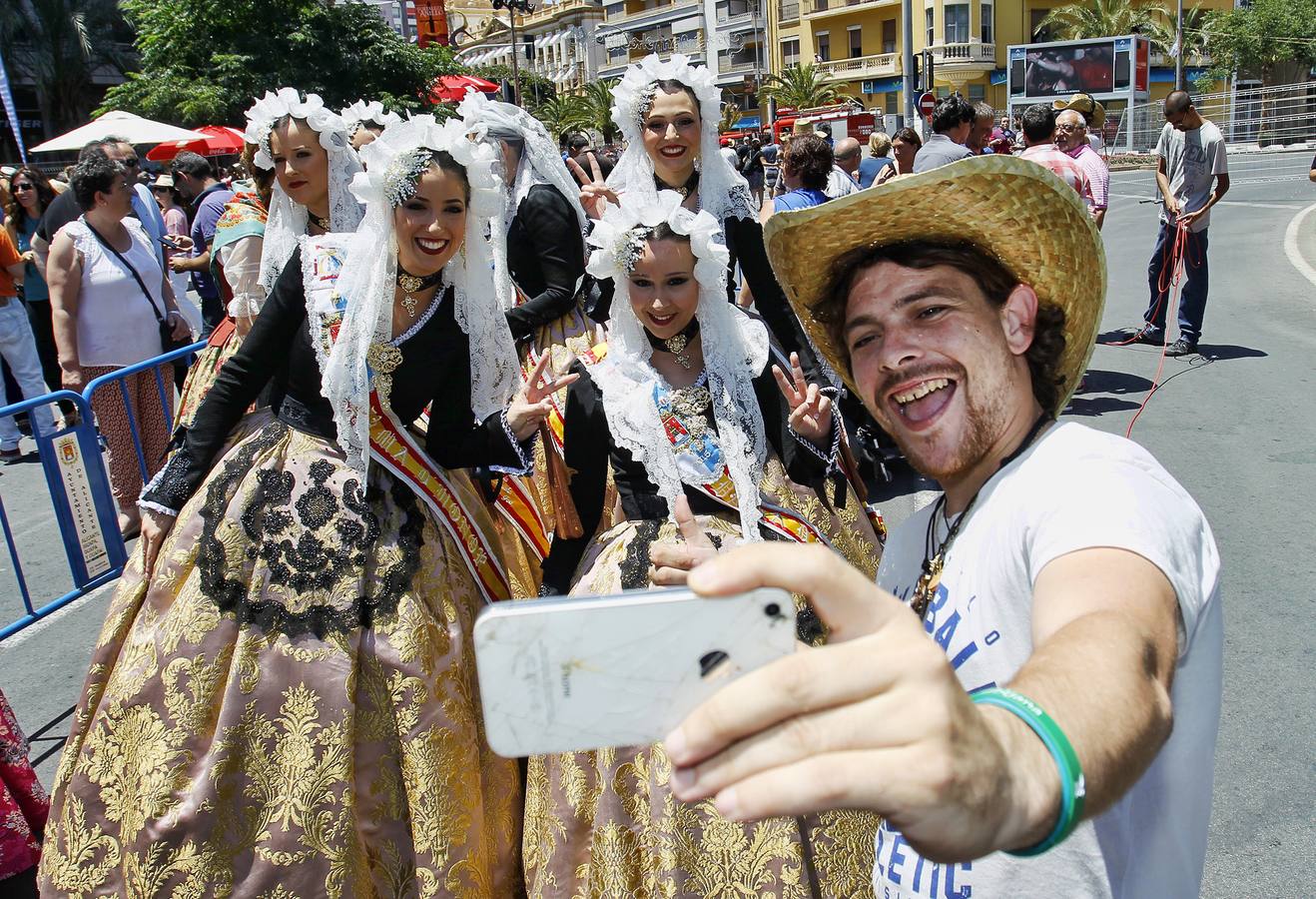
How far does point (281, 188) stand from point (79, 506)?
2.18m

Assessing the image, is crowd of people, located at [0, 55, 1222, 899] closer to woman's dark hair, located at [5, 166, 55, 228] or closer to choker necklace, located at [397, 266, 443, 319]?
choker necklace, located at [397, 266, 443, 319]

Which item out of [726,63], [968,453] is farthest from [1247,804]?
[726,63]

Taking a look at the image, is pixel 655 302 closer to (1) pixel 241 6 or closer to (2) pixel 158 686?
(2) pixel 158 686

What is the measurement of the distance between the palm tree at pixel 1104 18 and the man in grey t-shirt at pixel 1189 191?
4940cm

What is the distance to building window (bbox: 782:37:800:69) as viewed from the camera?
59.8 m

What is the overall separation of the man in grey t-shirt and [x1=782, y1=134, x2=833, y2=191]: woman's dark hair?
3.59m

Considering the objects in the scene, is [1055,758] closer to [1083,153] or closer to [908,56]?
[1083,153]

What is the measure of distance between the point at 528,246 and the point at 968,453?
326 centimetres

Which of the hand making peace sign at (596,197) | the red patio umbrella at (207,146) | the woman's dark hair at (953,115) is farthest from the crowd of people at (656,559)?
the red patio umbrella at (207,146)

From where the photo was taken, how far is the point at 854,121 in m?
29.0

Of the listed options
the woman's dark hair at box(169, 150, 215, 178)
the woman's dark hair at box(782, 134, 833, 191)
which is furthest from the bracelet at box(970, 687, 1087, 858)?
the woman's dark hair at box(169, 150, 215, 178)

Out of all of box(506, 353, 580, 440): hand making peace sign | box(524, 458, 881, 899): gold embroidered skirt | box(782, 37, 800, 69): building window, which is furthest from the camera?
box(782, 37, 800, 69): building window

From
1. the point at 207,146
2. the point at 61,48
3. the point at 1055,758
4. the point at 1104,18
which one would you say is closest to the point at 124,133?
the point at 207,146

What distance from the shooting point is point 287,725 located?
7.82 feet
